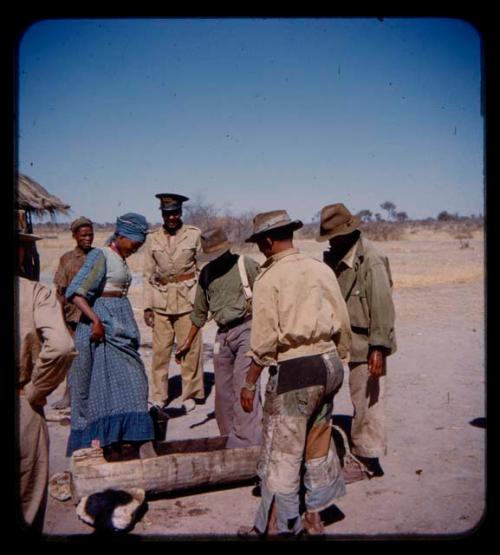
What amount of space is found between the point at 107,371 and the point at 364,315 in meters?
2.11

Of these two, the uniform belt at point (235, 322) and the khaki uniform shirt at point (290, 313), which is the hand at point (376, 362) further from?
the uniform belt at point (235, 322)

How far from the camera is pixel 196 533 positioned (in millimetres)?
4398

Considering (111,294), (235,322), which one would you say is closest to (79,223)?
(111,294)

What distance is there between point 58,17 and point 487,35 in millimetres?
2432

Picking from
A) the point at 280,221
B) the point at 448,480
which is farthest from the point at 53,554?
the point at 448,480

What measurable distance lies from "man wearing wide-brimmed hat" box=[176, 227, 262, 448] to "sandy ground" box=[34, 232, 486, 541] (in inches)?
30.1

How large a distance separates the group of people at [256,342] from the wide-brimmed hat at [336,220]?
10mm

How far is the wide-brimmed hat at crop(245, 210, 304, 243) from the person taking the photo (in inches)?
162

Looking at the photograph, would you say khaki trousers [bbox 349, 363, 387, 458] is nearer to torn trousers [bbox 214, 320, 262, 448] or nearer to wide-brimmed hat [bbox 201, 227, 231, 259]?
torn trousers [bbox 214, 320, 262, 448]

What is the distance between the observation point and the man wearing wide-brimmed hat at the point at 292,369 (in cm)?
392

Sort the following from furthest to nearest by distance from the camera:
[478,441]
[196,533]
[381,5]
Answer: [478,441] → [196,533] → [381,5]

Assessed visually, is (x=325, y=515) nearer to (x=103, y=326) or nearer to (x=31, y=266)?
(x=103, y=326)

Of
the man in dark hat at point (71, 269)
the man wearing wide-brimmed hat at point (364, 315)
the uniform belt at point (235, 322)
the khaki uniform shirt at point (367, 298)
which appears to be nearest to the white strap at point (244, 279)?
the uniform belt at point (235, 322)

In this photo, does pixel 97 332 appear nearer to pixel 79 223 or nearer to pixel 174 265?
pixel 174 265
